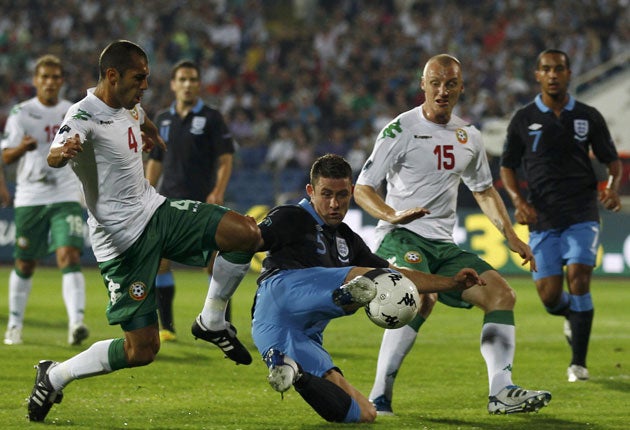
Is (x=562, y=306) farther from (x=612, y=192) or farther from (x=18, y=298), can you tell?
(x=18, y=298)

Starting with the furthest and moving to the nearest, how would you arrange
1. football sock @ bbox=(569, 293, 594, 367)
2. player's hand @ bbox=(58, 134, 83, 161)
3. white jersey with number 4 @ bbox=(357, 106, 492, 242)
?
football sock @ bbox=(569, 293, 594, 367), white jersey with number 4 @ bbox=(357, 106, 492, 242), player's hand @ bbox=(58, 134, 83, 161)

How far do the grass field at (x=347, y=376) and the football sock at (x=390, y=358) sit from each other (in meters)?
0.20

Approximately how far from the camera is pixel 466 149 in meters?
7.69

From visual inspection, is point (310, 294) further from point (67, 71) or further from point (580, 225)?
point (67, 71)

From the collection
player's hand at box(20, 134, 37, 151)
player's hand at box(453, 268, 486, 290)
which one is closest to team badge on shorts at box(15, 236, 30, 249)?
player's hand at box(20, 134, 37, 151)

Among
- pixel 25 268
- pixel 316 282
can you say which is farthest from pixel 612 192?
pixel 25 268

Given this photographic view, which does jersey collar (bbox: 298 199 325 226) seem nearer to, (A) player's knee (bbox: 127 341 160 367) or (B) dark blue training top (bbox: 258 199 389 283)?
(B) dark blue training top (bbox: 258 199 389 283)

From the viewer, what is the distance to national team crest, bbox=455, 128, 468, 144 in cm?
768

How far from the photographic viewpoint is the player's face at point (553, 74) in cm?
902

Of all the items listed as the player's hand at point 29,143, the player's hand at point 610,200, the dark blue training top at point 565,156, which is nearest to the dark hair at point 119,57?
the player's hand at point 29,143

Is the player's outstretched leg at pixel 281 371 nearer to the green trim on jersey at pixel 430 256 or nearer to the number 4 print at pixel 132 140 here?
the green trim on jersey at pixel 430 256

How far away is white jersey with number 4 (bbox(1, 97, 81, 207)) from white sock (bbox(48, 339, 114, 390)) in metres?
4.22

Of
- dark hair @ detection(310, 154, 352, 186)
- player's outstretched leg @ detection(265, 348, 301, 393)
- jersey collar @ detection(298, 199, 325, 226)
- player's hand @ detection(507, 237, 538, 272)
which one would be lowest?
player's outstretched leg @ detection(265, 348, 301, 393)

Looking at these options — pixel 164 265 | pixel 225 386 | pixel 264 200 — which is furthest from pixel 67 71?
pixel 225 386
